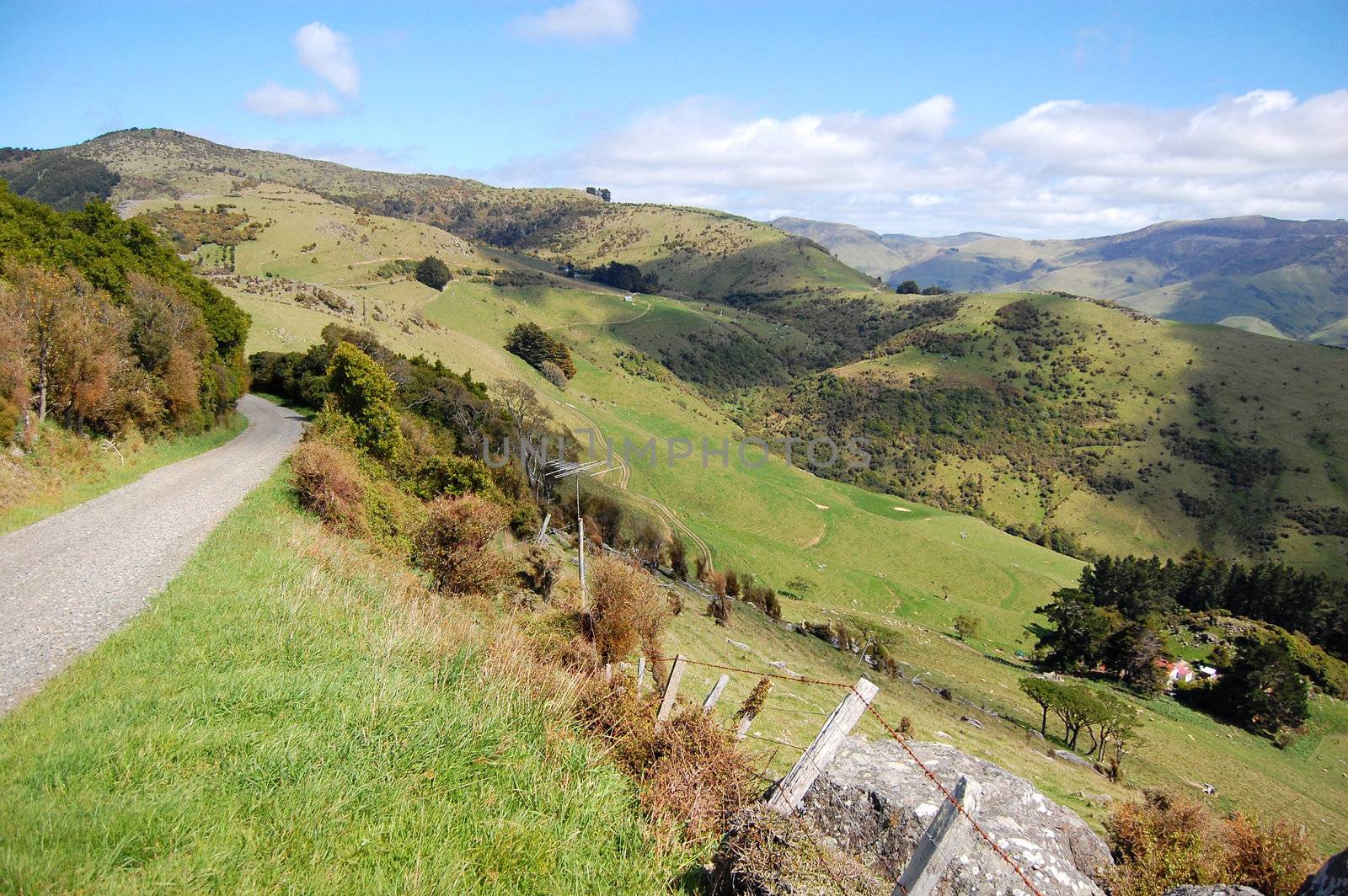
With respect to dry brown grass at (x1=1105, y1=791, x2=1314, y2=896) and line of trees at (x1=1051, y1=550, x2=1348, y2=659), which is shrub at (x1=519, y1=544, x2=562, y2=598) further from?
Result: line of trees at (x1=1051, y1=550, x2=1348, y2=659)

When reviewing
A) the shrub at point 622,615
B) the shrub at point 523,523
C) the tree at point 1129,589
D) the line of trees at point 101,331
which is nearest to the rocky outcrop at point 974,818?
the shrub at point 622,615

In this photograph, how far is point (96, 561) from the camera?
11609 mm

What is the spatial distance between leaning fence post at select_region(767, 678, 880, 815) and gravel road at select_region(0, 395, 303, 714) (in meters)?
7.78

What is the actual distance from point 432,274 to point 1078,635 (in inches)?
3808

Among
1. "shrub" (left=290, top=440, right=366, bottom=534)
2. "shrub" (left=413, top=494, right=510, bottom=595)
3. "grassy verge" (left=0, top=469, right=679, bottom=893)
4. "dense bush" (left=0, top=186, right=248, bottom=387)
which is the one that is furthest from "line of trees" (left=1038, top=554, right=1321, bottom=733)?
"dense bush" (left=0, top=186, right=248, bottom=387)

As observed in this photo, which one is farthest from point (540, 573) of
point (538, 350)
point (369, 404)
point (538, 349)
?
point (538, 349)

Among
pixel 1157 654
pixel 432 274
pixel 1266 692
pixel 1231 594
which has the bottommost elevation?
pixel 1231 594

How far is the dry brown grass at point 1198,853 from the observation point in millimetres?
7227

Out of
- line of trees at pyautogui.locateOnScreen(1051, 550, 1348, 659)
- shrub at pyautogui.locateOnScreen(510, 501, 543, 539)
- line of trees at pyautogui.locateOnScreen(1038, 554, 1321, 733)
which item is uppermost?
shrub at pyautogui.locateOnScreen(510, 501, 543, 539)

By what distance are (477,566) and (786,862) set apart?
13.3 m

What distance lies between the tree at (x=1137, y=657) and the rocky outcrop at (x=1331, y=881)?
4178cm

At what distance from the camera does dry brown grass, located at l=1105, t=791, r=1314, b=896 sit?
23.7 feet

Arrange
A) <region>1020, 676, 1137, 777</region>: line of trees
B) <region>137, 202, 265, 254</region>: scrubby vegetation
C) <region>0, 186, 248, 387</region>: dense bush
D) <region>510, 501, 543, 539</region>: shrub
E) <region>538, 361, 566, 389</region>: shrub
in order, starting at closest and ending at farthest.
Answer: <region>0, 186, 248, 387</region>: dense bush, <region>1020, 676, 1137, 777</region>: line of trees, <region>510, 501, 543, 539</region>: shrub, <region>538, 361, 566, 389</region>: shrub, <region>137, 202, 265, 254</region>: scrubby vegetation

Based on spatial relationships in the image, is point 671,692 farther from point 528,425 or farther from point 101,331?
point 528,425
